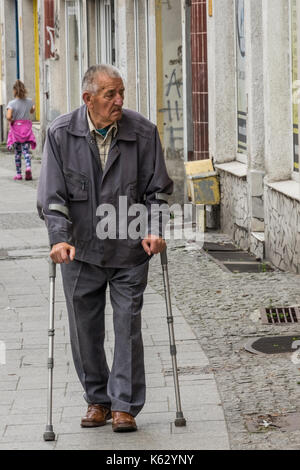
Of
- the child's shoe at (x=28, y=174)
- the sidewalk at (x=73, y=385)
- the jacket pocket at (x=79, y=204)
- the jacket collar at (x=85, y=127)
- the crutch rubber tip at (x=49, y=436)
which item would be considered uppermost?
the jacket collar at (x=85, y=127)

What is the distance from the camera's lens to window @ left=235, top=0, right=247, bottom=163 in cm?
1368

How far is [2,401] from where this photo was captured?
23.1 feet

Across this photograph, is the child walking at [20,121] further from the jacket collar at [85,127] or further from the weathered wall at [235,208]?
the jacket collar at [85,127]

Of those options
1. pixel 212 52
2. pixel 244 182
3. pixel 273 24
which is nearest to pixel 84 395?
pixel 273 24

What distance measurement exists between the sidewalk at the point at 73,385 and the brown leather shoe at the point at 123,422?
0.04 metres

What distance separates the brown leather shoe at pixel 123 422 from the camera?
625 centimetres

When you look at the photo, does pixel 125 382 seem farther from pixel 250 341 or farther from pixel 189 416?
pixel 250 341

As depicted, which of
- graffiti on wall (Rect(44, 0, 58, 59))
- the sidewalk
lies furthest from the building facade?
graffiti on wall (Rect(44, 0, 58, 59))

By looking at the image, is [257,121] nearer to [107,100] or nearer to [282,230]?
[282,230]

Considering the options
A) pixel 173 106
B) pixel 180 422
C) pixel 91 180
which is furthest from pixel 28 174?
pixel 180 422

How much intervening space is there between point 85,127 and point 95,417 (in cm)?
148

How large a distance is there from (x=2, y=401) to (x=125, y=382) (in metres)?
1.02

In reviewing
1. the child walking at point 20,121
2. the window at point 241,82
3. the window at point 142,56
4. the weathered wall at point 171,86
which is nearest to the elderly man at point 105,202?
the window at point 241,82

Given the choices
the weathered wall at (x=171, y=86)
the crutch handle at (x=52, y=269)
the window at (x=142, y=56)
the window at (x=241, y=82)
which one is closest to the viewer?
the crutch handle at (x=52, y=269)
